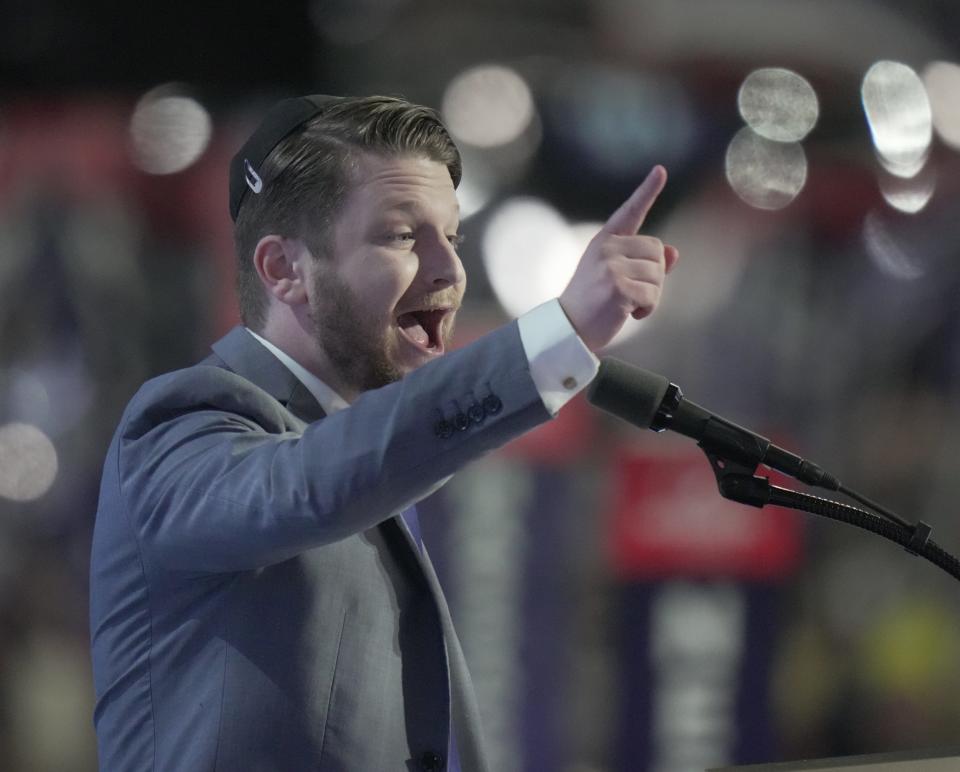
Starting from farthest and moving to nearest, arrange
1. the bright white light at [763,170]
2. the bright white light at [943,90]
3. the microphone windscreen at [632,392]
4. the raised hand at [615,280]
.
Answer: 1. the bright white light at [943,90]
2. the bright white light at [763,170]
3. the microphone windscreen at [632,392]
4. the raised hand at [615,280]

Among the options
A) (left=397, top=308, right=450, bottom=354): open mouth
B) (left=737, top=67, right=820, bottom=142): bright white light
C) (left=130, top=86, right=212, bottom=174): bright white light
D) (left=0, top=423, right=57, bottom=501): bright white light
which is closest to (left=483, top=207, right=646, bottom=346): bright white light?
(left=737, top=67, right=820, bottom=142): bright white light

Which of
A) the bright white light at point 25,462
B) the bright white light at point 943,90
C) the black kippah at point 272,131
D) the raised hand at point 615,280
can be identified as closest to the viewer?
the raised hand at point 615,280

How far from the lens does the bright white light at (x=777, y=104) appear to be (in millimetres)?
3703

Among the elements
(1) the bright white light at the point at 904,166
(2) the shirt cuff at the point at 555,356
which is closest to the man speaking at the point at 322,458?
(2) the shirt cuff at the point at 555,356

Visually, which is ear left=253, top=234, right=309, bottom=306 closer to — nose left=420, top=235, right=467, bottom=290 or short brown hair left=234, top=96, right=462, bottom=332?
short brown hair left=234, top=96, right=462, bottom=332

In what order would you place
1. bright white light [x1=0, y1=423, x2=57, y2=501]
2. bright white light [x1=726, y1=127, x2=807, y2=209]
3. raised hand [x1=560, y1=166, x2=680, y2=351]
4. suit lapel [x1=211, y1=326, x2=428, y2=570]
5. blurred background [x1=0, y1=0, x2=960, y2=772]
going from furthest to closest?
bright white light [x1=726, y1=127, x2=807, y2=209]
blurred background [x1=0, y1=0, x2=960, y2=772]
bright white light [x1=0, y1=423, x2=57, y2=501]
suit lapel [x1=211, y1=326, x2=428, y2=570]
raised hand [x1=560, y1=166, x2=680, y2=351]

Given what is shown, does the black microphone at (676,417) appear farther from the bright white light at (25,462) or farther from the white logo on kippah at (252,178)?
the bright white light at (25,462)

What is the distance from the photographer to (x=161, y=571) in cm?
113

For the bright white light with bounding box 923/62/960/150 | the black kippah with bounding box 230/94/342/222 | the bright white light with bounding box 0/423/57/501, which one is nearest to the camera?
the black kippah with bounding box 230/94/342/222

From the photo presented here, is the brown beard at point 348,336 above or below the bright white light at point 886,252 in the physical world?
below

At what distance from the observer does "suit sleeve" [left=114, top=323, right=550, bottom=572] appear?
947 millimetres

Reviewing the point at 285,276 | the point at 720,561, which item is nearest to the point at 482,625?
the point at 720,561

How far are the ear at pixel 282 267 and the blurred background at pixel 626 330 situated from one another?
6.37 ft

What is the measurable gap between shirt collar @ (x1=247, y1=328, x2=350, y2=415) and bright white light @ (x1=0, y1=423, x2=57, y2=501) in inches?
79.1
